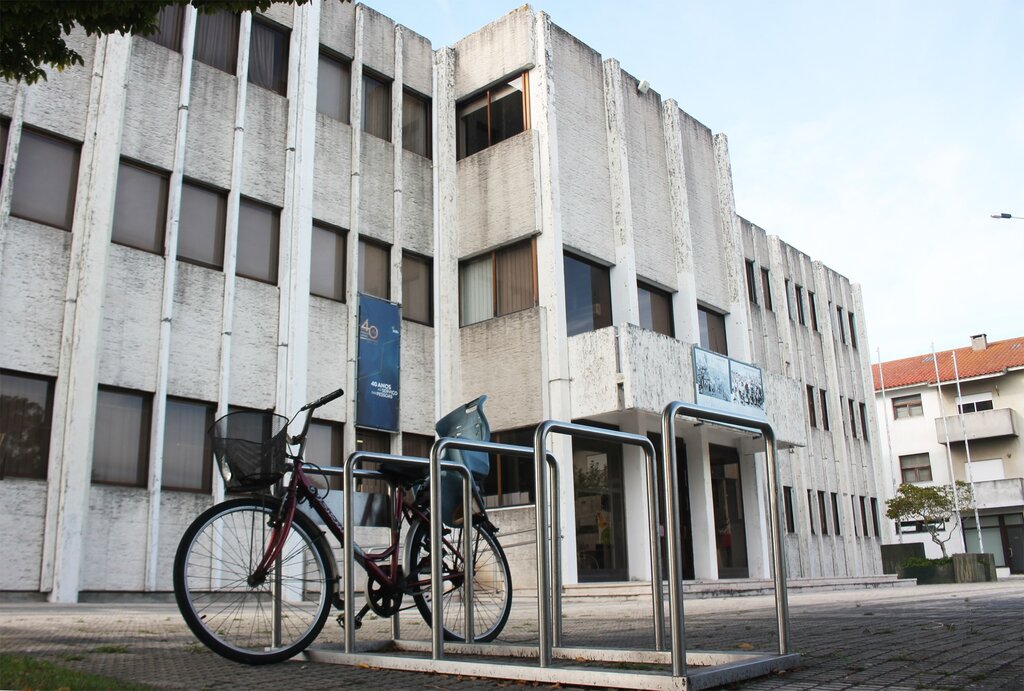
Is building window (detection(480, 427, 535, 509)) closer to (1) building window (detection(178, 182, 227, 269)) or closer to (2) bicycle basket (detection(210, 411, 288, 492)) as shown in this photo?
(1) building window (detection(178, 182, 227, 269))

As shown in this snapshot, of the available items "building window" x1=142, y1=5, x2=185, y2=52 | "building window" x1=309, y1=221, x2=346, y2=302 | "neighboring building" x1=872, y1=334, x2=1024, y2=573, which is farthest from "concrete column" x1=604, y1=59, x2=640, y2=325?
"neighboring building" x1=872, y1=334, x2=1024, y2=573

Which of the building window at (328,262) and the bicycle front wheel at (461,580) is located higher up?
the building window at (328,262)

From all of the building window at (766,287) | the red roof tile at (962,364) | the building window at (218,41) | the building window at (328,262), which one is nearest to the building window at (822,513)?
the building window at (766,287)

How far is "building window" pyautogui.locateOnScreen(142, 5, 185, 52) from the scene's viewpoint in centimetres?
1616

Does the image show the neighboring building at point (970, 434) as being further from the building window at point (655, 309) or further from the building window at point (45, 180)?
the building window at point (45, 180)

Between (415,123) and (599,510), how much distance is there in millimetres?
9791

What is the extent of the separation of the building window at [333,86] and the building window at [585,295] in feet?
19.0

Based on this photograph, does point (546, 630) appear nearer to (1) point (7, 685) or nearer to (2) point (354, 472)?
(2) point (354, 472)

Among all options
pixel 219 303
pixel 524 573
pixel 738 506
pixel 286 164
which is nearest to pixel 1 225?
pixel 219 303

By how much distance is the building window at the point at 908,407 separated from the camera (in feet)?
184

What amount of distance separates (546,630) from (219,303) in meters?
12.8

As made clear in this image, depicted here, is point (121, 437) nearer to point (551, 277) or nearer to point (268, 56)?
point (268, 56)

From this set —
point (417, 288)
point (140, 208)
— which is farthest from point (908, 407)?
point (140, 208)

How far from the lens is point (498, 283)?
2042cm
